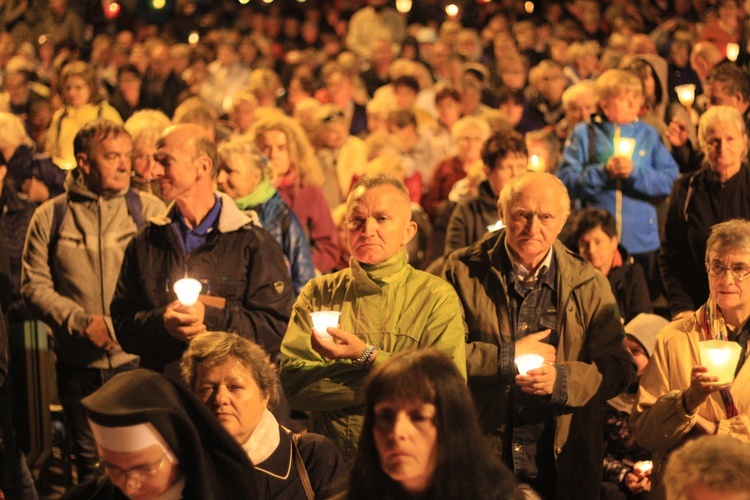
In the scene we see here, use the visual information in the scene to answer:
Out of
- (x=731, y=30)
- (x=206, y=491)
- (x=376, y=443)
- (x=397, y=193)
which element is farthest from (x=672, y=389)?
(x=731, y=30)

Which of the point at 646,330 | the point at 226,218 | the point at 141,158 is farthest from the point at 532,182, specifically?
the point at 141,158

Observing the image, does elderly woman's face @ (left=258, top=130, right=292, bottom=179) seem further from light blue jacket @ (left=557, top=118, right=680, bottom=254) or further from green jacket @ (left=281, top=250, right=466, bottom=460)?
green jacket @ (left=281, top=250, right=466, bottom=460)

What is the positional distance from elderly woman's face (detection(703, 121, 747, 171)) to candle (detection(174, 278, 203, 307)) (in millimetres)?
3002

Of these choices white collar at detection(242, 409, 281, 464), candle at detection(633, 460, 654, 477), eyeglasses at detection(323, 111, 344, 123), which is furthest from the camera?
eyeglasses at detection(323, 111, 344, 123)

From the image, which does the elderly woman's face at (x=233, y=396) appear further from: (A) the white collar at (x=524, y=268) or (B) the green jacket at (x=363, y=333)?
(A) the white collar at (x=524, y=268)

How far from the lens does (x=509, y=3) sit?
17.1m

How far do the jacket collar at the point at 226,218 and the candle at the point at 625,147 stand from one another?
2594 millimetres

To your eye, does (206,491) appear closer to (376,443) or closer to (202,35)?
(376,443)

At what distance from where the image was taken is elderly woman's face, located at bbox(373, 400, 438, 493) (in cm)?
305

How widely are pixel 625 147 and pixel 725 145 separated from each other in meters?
0.78

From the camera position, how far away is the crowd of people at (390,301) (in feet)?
10.4

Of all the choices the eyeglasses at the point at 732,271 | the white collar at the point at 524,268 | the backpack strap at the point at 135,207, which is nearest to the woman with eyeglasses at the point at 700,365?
the eyeglasses at the point at 732,271

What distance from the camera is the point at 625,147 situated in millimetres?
6832

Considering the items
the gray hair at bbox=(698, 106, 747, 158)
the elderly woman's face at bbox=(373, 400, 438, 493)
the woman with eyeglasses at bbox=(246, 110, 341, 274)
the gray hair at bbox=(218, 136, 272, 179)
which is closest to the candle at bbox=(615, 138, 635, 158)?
the gray hair at bbox=(698, 106, 747, 158)
